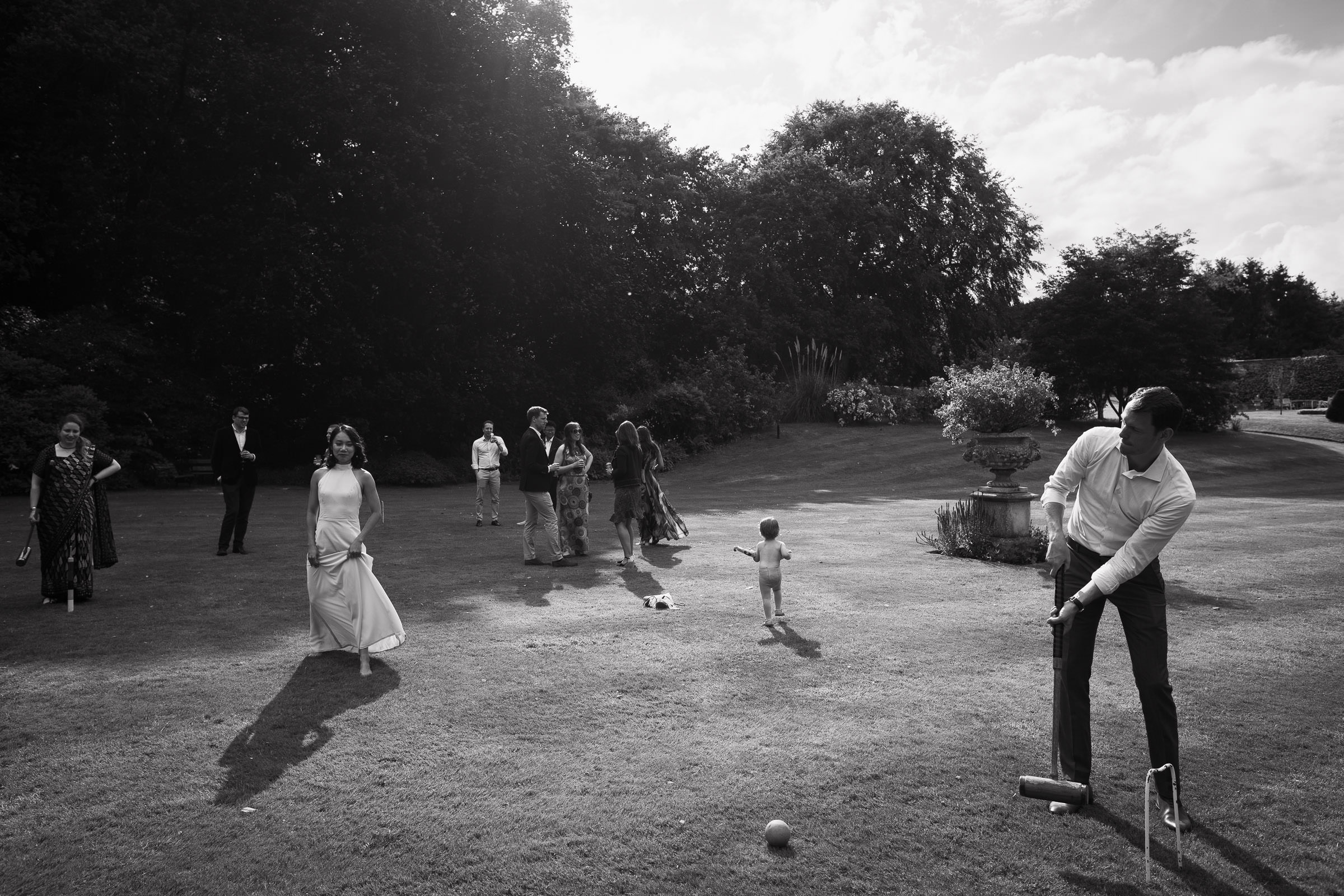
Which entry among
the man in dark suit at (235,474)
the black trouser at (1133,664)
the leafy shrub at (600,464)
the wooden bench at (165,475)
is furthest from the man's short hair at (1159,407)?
the wooden bench at (165,475)

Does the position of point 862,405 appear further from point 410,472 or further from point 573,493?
point 573,493

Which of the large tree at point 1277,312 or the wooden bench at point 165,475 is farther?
the large tree at point 1277,312

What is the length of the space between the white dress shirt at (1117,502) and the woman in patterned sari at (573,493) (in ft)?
30.9

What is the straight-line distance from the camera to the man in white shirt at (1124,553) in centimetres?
478

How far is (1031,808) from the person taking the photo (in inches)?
200

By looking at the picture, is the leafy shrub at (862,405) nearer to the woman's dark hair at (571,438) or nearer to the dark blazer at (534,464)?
the woman's dark hair at (571,438)

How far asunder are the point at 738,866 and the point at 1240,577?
10353 mm

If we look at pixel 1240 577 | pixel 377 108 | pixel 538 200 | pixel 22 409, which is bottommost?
pixel 1240 577

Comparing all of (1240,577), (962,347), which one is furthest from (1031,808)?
(962,347)

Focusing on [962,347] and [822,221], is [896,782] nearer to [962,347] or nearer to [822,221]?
[822,221]

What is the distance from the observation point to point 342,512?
27.1ft

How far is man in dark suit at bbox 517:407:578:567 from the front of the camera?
13.6m

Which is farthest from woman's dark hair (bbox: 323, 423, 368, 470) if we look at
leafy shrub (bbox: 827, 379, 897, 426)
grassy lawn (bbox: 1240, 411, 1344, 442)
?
grassy lawn (bbox: 1240, 411, 1344, 442)

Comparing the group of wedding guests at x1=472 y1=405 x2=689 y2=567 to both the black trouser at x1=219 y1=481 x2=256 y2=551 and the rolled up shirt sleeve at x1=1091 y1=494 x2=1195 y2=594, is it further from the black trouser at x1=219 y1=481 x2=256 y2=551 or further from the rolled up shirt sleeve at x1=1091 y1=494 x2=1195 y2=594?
the rolled up shirt sleeve at x1=1091 y1=494 x2=1195 y2=594
